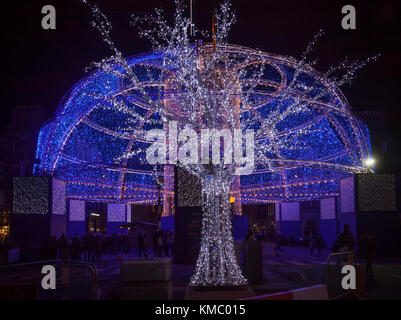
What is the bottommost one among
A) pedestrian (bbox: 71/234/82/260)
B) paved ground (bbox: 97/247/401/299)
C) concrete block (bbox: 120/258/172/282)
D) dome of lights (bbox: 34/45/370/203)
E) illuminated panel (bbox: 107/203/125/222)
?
paved ground (bbox: 97/247/401/299)

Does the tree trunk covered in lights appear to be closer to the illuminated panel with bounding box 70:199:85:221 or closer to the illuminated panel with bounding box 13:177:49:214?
the illuminated panel with bounding box 13:177:49:214

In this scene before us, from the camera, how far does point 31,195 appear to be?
82.8ft

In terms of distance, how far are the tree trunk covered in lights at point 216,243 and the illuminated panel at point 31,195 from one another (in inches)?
577

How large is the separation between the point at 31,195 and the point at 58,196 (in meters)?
1.60

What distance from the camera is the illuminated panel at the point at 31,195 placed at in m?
25.0

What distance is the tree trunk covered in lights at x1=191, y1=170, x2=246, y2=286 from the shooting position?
40.2 ft

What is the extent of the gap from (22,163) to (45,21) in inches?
1233

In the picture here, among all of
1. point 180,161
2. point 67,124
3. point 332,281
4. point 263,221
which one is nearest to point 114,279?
point 180,161

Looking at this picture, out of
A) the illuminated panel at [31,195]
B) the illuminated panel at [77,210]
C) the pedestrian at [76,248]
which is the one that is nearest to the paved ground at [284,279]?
the pedestrian at [76,248]

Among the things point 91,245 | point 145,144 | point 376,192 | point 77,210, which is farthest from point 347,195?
point 77,210

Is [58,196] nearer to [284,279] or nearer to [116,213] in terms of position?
[116,213]

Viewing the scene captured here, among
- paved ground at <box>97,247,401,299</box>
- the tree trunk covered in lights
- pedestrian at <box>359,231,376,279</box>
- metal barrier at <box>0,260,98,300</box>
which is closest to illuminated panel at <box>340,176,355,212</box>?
paved ground at <box>97,247,401,299</box>

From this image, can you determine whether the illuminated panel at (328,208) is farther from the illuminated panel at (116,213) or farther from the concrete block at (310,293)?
the concrete block at (310,293)

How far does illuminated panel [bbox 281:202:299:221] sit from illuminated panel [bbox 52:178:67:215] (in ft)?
63.4
